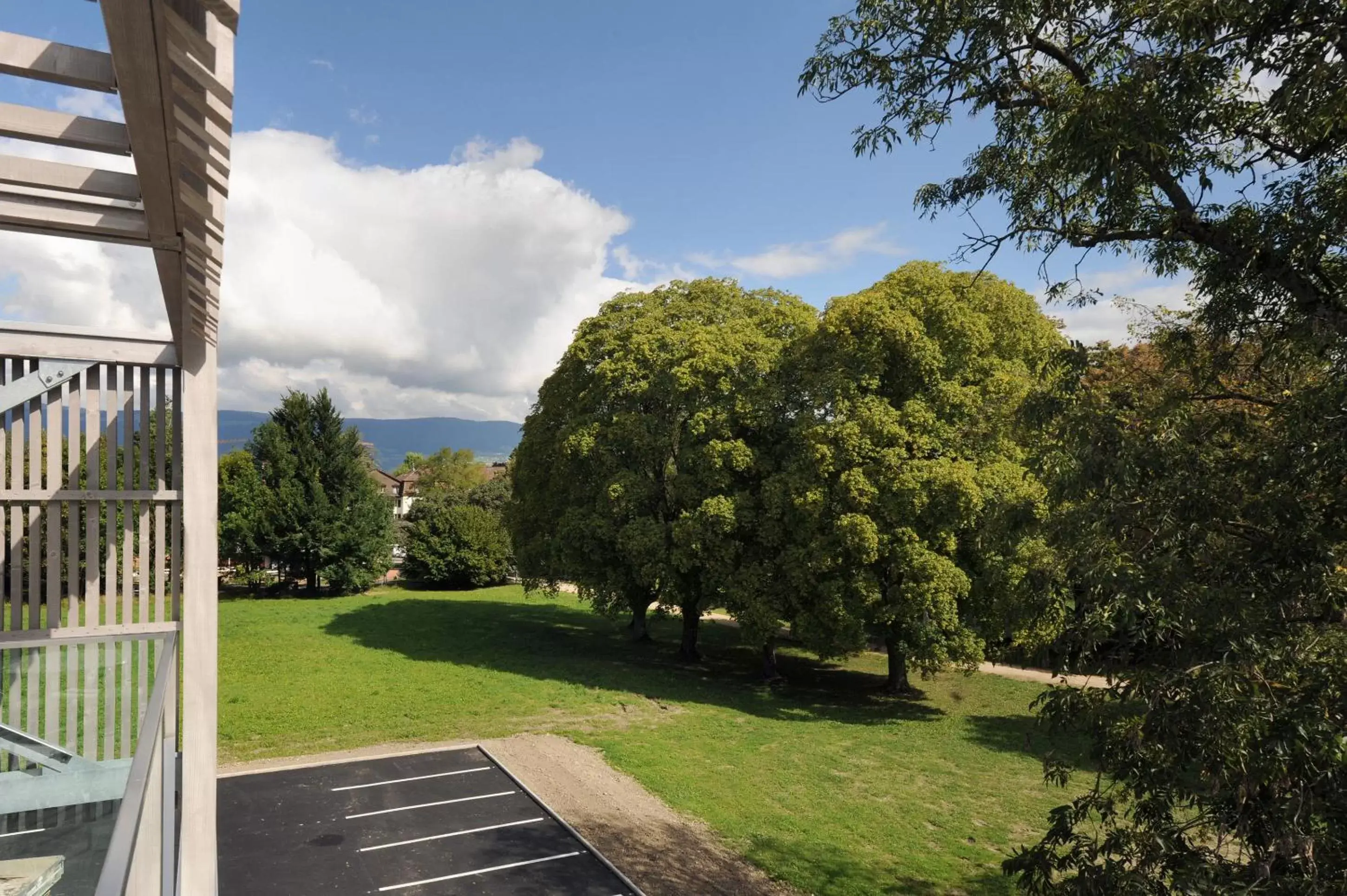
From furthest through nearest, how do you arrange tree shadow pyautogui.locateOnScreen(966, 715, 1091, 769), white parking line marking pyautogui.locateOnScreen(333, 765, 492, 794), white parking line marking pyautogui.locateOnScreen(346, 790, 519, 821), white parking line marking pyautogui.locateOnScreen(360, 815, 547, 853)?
tree shadow pyautogui.locateOnScreen(966, 715, 1091, 769)
white parking line marking pyautogui.locateOnScreen(333, 765, 492, 794)
white parking line marking pyautogui.locateOnScreen(346, 790, 519, 821)
white parking line marking pyautogui.locateOnScreen(360, 815, 547, 853)

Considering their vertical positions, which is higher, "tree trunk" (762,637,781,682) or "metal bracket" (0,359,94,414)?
"metal bracket" (0,359,94,414)

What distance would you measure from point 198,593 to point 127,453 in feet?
3.55

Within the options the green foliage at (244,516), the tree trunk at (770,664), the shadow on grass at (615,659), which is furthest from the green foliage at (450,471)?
the tree trunk at (770,664)

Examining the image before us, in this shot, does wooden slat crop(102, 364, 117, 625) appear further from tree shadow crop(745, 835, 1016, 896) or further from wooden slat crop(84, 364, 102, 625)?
tree shadow crop(745, 835, 1016, 896)

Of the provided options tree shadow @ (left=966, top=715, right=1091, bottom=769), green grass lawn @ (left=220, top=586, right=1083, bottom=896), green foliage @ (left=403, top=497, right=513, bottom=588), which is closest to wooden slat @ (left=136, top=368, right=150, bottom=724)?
green grass lawn @ (left=220, top=586, right=1083, bottom=896)

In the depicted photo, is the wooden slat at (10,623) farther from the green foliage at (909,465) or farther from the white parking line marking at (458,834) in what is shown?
the green foliage at (909,465)

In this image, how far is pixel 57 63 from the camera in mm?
2016

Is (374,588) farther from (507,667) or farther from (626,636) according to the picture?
(507,667)

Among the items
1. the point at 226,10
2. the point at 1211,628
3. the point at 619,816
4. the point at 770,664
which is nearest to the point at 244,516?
the point at 770,664

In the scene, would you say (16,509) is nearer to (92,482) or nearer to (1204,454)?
(92,482)

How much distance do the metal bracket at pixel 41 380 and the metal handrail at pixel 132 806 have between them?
79.8 inches

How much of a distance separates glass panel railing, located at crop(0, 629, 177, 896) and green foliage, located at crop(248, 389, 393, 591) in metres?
29.0

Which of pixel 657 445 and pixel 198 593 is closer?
pixel 198 593

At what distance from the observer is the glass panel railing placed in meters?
2.36
